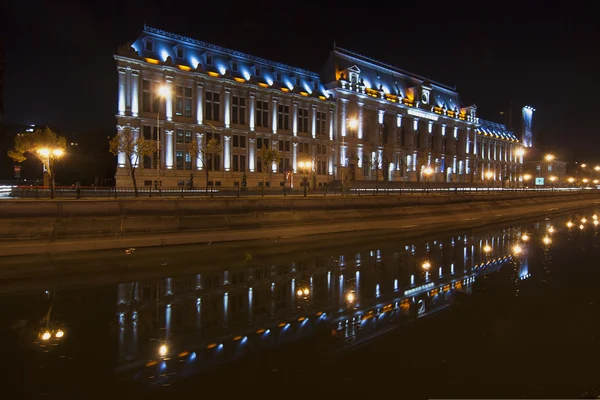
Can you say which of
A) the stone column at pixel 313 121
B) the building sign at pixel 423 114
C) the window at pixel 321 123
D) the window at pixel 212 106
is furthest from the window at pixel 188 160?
the building sign at pixel 423 114

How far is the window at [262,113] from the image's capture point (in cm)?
6612

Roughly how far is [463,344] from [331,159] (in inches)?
2719

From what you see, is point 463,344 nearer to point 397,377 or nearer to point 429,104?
point 397,377

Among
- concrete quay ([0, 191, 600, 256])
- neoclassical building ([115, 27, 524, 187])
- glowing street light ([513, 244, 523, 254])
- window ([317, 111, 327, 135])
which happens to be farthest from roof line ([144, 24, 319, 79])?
glowing street light ([513, 244, 523, 254])

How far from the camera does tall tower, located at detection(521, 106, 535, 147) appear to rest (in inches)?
6004

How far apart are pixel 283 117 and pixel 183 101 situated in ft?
60.9

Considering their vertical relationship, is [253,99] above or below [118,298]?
above

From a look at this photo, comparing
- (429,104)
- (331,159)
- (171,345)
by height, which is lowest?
(171,345)

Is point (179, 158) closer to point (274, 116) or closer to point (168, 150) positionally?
point (168, 150)

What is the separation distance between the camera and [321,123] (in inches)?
2982

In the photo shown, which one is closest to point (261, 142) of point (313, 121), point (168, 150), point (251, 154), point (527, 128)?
point (251, 154)

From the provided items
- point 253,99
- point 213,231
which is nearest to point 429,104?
point 253,99

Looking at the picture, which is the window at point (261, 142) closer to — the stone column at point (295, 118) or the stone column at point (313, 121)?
the stone column at point (295, 118)

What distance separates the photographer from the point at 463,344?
9508 mm
